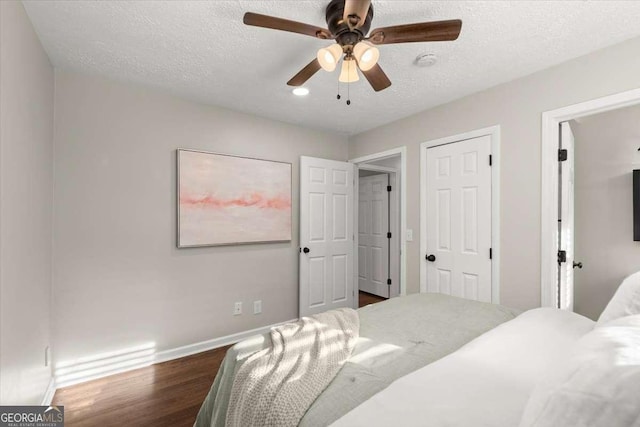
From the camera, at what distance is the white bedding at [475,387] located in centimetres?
79

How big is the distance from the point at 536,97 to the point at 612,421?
2534mm

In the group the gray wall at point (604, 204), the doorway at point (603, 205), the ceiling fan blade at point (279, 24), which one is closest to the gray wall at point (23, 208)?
the ceiling fan blade at point (279, 24)

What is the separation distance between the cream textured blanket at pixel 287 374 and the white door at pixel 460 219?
68.7 inches

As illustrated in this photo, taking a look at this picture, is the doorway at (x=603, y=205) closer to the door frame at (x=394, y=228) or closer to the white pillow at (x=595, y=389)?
the door frame at (x=394, y=228)

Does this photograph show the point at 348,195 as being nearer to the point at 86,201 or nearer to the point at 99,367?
the point at 86,201

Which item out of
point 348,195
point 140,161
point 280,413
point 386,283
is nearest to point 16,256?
point 140,161

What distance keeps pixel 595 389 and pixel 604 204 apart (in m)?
3.31

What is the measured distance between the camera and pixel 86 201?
241cm

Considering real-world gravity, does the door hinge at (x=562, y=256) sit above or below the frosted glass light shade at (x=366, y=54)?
below

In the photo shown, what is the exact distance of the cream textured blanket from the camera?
96 centimetres

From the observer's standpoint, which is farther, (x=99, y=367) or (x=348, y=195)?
(x=348, y=195)

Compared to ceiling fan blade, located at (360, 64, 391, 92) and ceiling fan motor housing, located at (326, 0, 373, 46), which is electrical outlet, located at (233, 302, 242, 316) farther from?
ceiling fan motor housing, located at (326, 0, 373, 46)

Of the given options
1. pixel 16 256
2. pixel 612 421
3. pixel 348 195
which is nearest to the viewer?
pixel 612 421

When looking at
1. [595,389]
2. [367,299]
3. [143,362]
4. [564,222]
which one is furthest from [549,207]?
[143,362]
